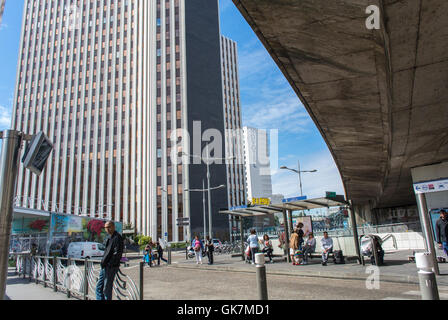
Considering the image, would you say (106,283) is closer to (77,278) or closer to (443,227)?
(77,278)

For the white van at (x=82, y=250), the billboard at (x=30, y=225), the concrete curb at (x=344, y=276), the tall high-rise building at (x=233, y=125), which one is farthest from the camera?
the tall high-rise building at (x=233, y=125)

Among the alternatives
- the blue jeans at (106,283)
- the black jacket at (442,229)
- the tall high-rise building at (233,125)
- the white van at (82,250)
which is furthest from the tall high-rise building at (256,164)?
the blue jeans at (106,283)

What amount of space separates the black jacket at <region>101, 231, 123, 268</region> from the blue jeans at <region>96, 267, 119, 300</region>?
99 millimetres

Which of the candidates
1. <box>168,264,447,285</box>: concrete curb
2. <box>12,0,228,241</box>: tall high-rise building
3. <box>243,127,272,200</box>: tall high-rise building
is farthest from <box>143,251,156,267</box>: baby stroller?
<box>243,127,272,200</box>: tall high-rise building

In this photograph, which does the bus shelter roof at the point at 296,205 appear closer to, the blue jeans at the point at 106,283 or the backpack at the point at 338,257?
the backpack at the point at 338,257

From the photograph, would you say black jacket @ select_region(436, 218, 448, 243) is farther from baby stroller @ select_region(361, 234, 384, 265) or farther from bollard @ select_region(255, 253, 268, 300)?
bollard @ select_region(255, 253, 268, 300)

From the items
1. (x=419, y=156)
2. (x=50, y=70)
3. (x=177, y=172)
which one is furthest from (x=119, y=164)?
(x=419, y=156)

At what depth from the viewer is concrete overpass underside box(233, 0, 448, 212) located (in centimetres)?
445

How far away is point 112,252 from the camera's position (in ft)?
19.7

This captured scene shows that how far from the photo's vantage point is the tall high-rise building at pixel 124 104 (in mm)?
59000

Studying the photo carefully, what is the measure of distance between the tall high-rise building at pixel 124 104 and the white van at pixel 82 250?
29053mm

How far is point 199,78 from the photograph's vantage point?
6475 cm

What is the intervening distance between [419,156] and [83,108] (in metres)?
71.5

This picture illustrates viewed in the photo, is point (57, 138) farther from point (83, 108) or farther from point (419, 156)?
point (419, 156)
